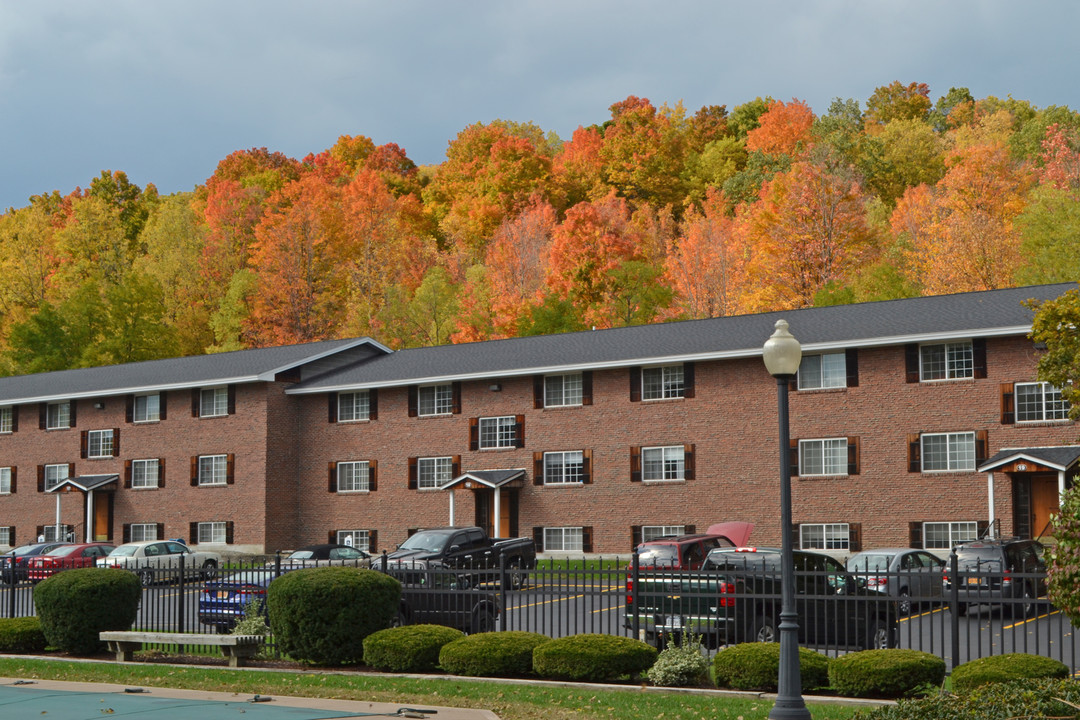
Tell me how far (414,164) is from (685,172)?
35.7 meters

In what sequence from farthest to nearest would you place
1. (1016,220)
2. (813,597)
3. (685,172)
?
1. (685,172)
2. (1016,220)
3. (813,597)

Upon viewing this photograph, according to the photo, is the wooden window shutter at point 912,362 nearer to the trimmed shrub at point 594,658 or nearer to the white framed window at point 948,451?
the white framed window at point 948,451

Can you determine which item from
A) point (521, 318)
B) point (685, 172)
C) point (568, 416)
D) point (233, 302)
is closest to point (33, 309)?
point (233, 302)

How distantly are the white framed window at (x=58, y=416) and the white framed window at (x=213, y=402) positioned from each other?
26.0ft

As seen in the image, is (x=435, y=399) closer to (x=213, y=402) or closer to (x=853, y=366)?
(x=213, y=402)

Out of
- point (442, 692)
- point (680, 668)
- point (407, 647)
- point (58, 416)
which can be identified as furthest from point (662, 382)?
point (58, 416)

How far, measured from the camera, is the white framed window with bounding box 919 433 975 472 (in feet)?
122

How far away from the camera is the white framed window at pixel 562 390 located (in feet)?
144

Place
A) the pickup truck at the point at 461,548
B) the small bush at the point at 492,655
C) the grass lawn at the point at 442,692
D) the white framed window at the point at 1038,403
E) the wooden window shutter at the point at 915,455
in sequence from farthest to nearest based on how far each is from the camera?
the wooden window shutter at the point at 915,455
the white framed window at the point at 1038,403
the pickup truck at the point at 461,548
the small bush at the point at 492,655
the grass lawn at the point at 442,692

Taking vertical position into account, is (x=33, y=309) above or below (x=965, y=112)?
below

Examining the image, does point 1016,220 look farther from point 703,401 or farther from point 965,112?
point 965,112

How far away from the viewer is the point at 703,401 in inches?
1625

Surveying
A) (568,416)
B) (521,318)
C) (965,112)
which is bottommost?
(568,416)

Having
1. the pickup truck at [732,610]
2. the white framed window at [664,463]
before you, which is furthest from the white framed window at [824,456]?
the pickup truck at [732,610]
